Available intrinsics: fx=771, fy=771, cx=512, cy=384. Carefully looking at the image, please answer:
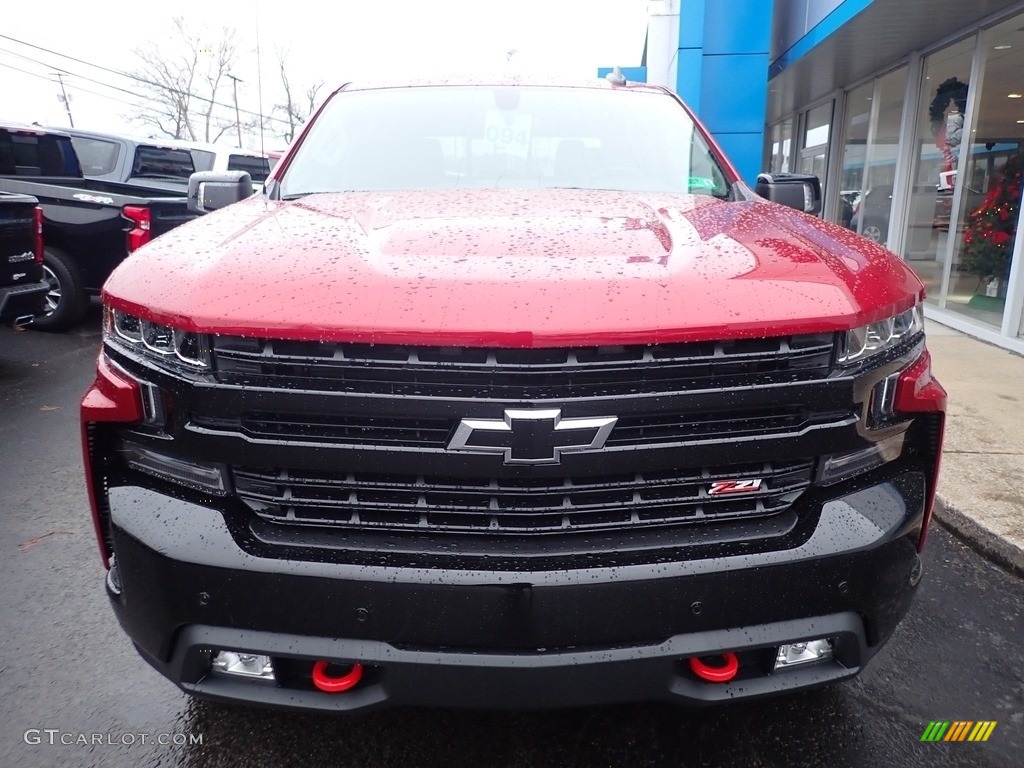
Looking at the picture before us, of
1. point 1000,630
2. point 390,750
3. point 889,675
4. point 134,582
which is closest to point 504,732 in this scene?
point 390,750

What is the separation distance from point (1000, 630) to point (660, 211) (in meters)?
1.96

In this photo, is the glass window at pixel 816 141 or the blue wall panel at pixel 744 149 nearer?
the blue wall panel at pixel 744 149

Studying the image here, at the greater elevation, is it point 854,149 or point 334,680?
point 854,149

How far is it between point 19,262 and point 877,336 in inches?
244

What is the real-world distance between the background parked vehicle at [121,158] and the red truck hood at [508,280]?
8.67 meters

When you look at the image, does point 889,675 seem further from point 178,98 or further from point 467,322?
point 178,98

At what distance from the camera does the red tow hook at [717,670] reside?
1.66 meters

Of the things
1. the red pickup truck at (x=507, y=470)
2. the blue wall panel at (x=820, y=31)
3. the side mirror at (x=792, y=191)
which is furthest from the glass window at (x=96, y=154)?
the red pickup truck at (x=507, y=470)

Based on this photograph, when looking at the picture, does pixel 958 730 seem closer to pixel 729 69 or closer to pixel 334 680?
pixel 334 680

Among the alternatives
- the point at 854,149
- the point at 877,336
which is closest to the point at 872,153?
the point at 854,149

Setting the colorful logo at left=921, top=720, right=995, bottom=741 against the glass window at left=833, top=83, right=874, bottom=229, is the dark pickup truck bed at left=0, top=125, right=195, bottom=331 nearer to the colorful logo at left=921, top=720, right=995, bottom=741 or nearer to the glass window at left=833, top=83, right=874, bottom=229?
the colorful logo at left=921, top=720, right=995, bottom=741

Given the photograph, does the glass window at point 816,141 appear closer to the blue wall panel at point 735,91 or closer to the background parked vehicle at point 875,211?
the background parked vehicle at point 875,211

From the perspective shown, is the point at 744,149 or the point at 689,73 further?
the point at 744,149

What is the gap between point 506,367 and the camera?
4.93ft
